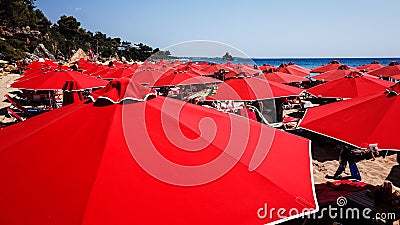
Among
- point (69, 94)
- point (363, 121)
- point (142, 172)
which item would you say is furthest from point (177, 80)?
point (142, 172)

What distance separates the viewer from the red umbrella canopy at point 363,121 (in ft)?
8.92

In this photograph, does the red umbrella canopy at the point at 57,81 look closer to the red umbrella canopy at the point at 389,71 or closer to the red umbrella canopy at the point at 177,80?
the red umbrella canopy at the point at 177,80

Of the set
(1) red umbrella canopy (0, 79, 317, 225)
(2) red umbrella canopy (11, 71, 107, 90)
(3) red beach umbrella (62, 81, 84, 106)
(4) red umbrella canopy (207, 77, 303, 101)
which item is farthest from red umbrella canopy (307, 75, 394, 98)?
(2) red umbrella canopy (11, 71, 107, 90)

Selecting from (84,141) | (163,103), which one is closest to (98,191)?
(84,141)

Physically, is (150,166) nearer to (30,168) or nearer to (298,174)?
(30,168)

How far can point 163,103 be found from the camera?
247cm

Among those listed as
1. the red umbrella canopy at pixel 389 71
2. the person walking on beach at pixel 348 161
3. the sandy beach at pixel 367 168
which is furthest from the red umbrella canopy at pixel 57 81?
the red umbrella canopy at pixel 389 71

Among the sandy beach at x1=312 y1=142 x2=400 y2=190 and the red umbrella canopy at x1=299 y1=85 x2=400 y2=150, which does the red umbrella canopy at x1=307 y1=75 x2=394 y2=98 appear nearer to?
the sandy beach at x1=312 y1=142 x2=400 y2=190

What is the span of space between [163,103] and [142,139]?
681 millimetres

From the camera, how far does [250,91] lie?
6.95 meters

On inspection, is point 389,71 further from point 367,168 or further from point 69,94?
point 69,94

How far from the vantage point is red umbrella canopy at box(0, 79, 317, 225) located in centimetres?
138

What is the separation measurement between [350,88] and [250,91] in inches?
85.9

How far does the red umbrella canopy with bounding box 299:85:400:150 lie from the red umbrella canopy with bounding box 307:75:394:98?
2.58 meters
